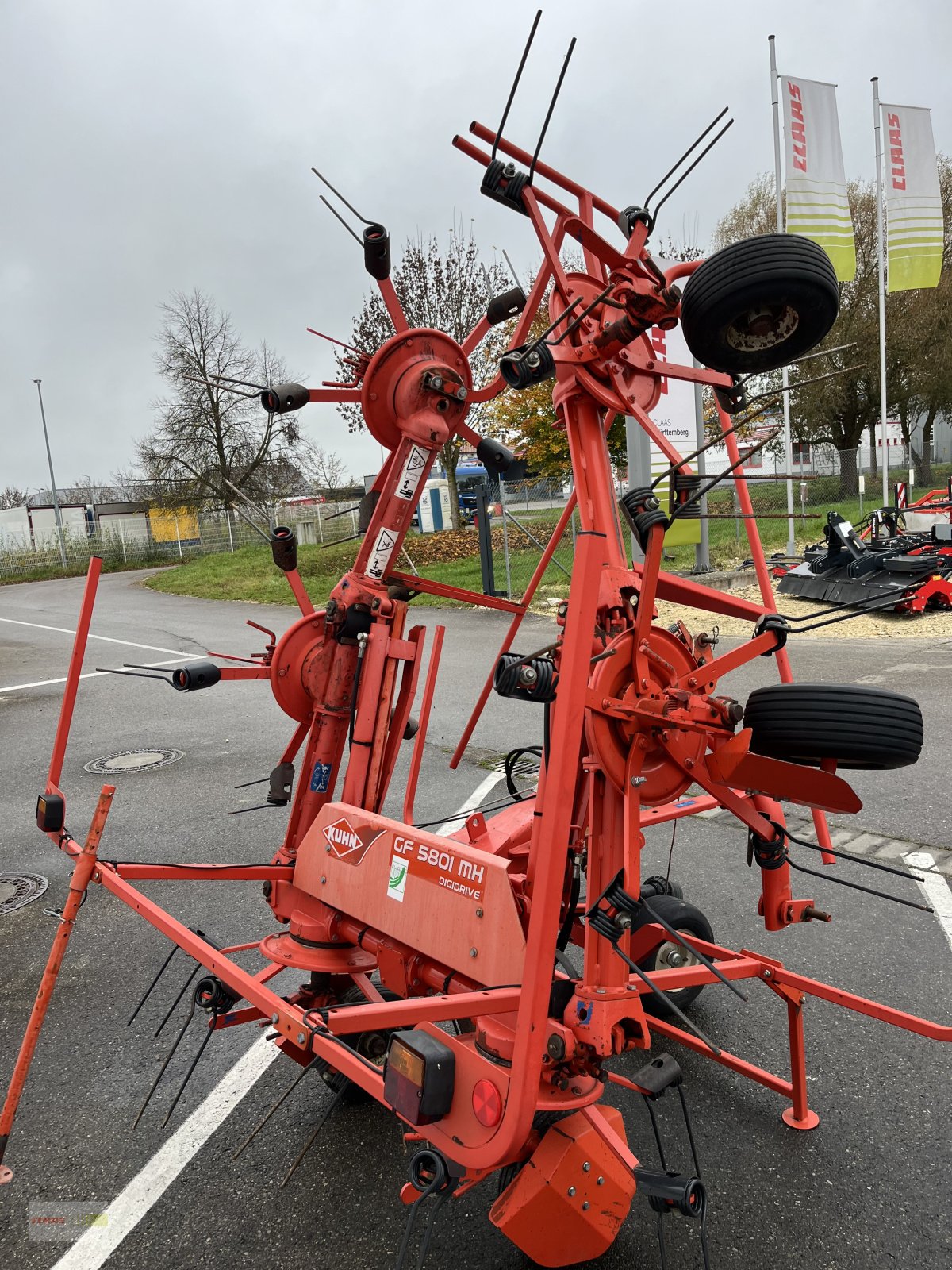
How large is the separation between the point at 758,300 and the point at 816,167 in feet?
55.3

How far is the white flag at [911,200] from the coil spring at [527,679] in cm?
1911

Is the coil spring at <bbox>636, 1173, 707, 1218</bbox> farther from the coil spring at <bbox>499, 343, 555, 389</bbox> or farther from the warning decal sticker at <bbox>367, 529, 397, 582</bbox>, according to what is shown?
the warning decal sticker at <bbox>367, 529, 397, 582</bbox>

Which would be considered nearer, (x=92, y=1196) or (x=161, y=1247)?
(x=161, y=1247)

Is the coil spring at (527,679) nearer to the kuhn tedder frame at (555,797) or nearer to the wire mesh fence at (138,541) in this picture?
the kuhn tedder frame at (555,797)

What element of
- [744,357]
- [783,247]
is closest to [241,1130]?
[744,357]

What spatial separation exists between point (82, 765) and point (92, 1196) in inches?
216

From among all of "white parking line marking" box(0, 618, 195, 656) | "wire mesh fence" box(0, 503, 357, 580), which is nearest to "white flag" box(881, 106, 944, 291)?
"white parking line marking" box(0, 618, 195, 656)

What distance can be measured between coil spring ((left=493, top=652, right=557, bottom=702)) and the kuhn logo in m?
0.90

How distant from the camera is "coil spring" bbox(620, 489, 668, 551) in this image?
7.41 feet

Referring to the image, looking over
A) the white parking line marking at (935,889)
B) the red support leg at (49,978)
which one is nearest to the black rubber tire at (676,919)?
the white parking line marking at (935,889)

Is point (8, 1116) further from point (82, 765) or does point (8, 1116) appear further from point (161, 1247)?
point (82, 765)

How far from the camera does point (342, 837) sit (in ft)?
9.80

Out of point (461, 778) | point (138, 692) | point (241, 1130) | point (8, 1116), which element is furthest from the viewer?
point (138, 692)

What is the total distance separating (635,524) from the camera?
2307 millimetres
